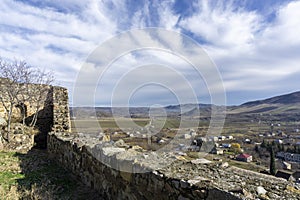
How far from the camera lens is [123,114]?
8242 millimetres

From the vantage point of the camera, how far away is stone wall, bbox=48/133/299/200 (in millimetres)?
2119

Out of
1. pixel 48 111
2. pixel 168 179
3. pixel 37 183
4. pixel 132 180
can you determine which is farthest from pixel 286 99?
pixel 168 179

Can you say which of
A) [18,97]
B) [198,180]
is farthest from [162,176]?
[18,97]

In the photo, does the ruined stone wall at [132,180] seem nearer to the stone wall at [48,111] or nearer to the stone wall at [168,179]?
the stone wall at [168,179]

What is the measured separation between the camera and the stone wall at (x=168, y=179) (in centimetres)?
212

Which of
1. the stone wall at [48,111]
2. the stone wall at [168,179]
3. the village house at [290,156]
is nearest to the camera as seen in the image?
the stone wall at [168,179]

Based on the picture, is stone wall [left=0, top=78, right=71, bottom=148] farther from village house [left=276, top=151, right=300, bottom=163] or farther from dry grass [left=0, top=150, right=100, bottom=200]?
village house [left=276, top=151, right=300, bottom=163]

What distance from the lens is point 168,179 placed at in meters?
2.71

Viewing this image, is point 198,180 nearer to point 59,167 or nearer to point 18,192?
point 18,192

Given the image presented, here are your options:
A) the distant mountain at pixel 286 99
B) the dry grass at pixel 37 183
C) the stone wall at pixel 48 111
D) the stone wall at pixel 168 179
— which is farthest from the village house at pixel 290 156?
the distant mountain at pixel 286 99

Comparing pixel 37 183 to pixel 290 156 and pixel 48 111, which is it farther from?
pixel 290 156

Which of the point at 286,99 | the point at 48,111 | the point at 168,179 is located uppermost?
the point at 286,99

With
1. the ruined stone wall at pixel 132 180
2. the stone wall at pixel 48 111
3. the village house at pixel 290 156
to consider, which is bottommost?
the village house at pixel 290 156

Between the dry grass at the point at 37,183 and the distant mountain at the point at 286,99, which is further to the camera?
the distant mountain at the point at 286,99
